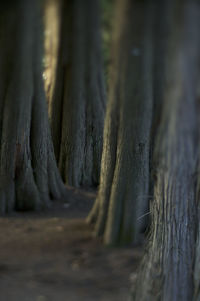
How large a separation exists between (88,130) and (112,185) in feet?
13.2

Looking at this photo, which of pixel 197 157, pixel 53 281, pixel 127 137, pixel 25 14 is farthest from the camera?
pixel 127 137

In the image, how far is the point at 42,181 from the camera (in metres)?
8.90

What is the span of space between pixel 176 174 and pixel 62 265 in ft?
6.98

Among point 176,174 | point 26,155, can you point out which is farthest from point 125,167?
point 26,155

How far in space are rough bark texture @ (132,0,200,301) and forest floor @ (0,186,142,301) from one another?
0.35 m

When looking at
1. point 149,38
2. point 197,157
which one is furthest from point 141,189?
point 149,38

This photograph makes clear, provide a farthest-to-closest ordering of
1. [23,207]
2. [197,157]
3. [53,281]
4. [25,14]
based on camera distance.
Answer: [23,207], [53,281], [197,157], [25,14]

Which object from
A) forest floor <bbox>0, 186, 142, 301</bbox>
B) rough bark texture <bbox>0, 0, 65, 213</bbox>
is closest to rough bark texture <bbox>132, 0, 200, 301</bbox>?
forest floor <bbox>0, 186, 142, 301</bbox>

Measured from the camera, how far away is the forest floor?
590 cm

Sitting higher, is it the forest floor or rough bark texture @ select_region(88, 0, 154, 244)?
rough bark texture @ select_region(88, 0, 154, 244)

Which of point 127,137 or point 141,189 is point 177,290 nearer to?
point 141,189

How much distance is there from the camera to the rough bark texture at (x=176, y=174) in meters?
3.82

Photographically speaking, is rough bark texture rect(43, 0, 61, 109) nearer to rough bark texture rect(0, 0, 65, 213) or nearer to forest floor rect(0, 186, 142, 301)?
rough bark texture rect(0, 0, 65, 213)

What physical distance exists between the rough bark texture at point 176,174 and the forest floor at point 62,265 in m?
0.35
